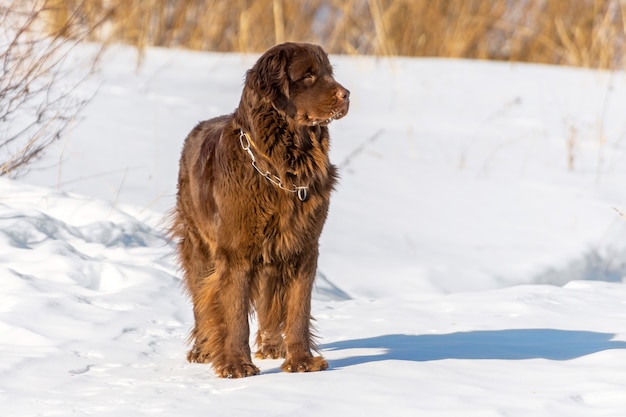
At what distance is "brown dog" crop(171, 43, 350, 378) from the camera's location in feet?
13.6

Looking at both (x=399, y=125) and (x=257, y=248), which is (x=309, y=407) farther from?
(x=399, y=125)

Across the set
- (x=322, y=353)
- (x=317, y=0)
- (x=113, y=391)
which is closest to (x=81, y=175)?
(x=322, y=353)

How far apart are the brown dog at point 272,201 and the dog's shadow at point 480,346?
39 cm

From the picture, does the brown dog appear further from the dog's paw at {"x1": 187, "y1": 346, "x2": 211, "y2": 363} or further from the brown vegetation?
the brown vegetation

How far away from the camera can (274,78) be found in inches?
163

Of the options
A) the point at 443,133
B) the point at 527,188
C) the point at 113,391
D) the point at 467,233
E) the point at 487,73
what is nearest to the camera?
the point at 113,391

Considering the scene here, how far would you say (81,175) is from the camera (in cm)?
764

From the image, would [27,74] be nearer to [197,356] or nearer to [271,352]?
[197,356]

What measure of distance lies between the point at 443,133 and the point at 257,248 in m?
6.59

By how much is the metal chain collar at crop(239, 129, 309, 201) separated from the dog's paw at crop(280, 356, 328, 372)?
24.8 inches

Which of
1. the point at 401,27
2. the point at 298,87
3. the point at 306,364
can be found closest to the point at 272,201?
the point at 298,87

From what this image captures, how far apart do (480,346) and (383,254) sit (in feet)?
9.13

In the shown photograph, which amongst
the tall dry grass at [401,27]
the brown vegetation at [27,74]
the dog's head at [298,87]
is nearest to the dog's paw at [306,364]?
the dog's head at [298,87]

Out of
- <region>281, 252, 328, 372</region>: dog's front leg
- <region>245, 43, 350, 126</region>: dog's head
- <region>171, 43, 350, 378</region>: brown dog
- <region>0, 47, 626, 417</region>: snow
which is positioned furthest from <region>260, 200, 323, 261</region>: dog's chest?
<region>0, 47, 626, 417</region>: snow
